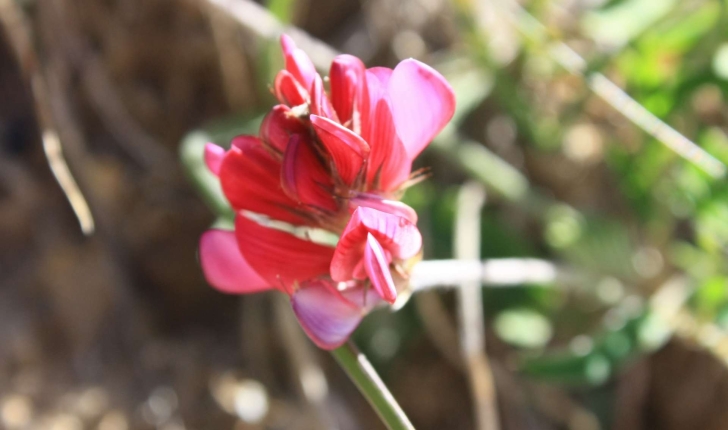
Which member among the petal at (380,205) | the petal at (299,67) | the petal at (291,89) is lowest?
the petal at (380,205)

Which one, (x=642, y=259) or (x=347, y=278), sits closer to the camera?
(x=347, y=278)

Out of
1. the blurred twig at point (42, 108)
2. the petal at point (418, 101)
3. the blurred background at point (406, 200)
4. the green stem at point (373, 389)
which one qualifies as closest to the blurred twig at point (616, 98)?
the blurred background at point (406, 200)

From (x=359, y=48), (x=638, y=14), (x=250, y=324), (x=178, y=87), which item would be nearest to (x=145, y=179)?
(x=178, y=87)

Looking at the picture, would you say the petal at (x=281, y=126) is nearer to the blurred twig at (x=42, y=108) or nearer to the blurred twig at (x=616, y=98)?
the blurred twig at (x=42, y=108)

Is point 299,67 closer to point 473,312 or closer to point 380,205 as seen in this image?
point 380,205

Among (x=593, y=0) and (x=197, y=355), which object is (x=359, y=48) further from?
(x=197, y=355)

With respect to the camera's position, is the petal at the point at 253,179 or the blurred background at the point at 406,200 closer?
the petal at the point at 253,179

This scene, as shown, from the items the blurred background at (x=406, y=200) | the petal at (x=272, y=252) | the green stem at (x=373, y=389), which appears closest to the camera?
the green stem at (x=373, y=389)

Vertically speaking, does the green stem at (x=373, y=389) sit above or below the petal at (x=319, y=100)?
below
